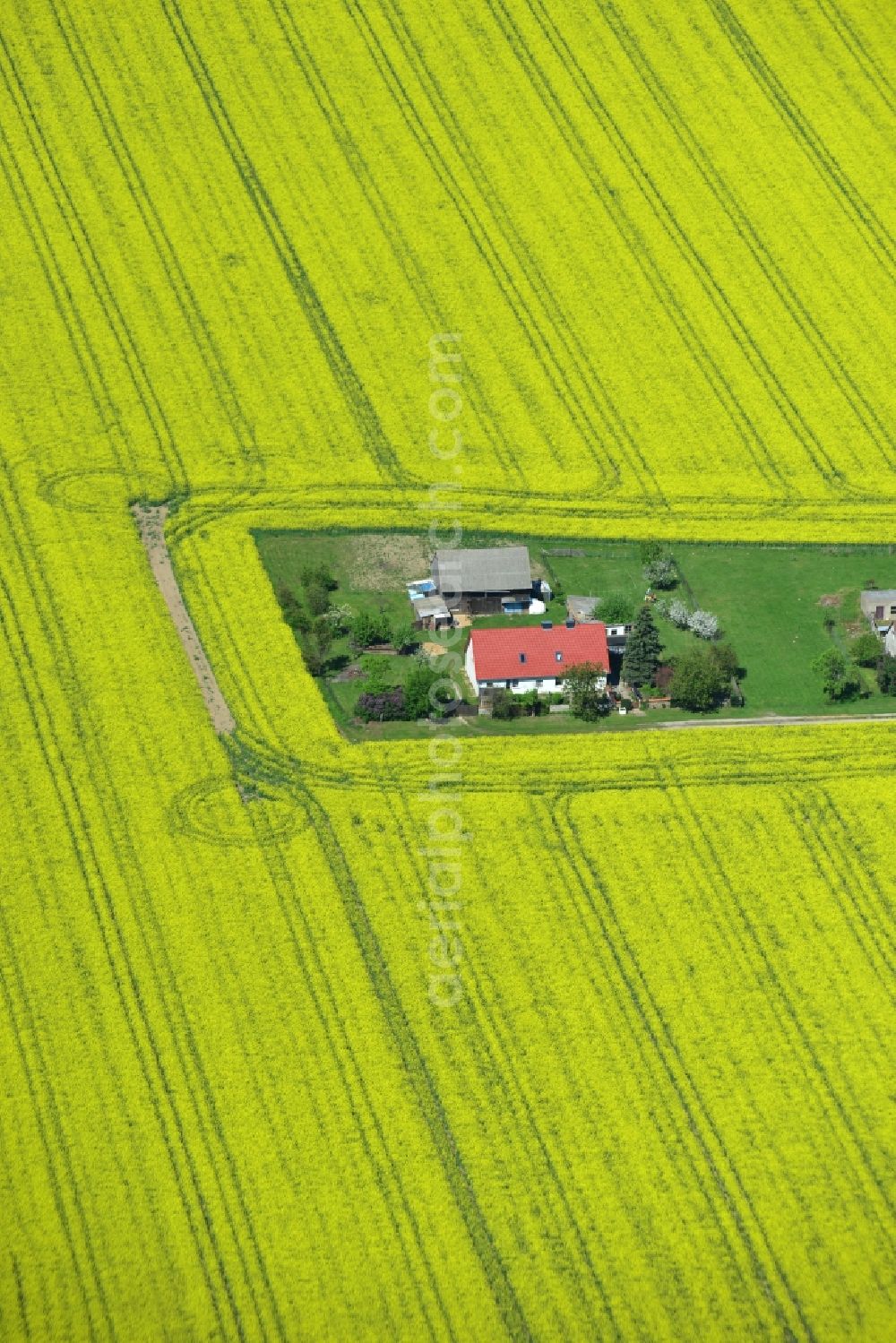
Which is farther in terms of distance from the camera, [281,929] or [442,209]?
[442,209]

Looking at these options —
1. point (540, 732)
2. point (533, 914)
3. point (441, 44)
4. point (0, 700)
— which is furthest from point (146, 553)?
point (441, 44)

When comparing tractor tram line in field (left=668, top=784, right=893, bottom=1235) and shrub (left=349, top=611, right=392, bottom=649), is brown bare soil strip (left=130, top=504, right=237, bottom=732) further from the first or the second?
tractor tram line in field (left=668, top=784, right=893, bottom=1235)

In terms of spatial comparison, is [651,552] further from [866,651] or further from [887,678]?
[887,678]

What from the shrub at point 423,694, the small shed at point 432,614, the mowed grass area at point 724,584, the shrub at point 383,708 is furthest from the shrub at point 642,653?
the shrub at point 383,708

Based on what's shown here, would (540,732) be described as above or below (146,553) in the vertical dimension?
below

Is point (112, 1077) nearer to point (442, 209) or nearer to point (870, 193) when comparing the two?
point (442, 209)

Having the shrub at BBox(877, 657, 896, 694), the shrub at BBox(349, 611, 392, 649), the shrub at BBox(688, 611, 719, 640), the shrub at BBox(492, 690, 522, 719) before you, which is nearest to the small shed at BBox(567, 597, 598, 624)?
the shrub at BBox(688, 611, 719, 640)

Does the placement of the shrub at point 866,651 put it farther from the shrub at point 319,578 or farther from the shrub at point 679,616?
the shrub at point 319,578
